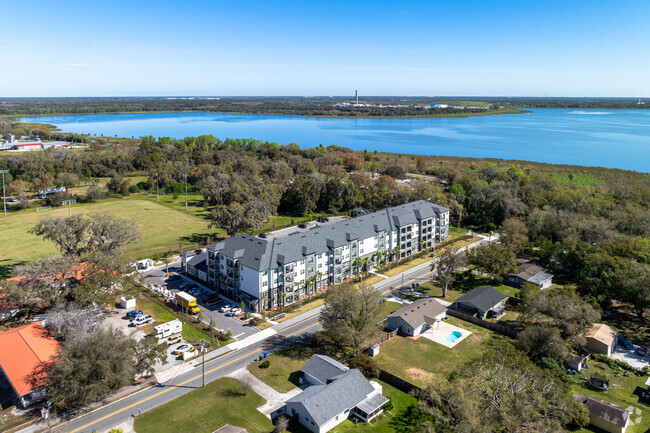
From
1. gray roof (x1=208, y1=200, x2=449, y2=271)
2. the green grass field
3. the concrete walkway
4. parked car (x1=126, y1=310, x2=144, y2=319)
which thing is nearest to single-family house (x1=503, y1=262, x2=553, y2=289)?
gray roof (x1=208, y1=200, x2=449, y2=271)

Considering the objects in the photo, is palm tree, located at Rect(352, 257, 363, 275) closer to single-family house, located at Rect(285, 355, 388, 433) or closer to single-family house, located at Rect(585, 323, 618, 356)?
single-family house, located at Rect(285, 355, 388, 433)

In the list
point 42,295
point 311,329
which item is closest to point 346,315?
point 311,329

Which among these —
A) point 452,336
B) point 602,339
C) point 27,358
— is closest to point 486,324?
point 452,336

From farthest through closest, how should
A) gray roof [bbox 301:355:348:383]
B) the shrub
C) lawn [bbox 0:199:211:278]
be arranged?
lawn [bbox 0:199:211:278], the shrub, gray roof [bbox 301:355:348:383]

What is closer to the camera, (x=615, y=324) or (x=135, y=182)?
(x=615, y=324)

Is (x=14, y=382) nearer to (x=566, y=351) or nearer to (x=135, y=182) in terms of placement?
(x=566, y=351)

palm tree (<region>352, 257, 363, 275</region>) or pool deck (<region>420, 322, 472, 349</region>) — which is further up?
palm tree (<region>352, 257, 363, 275</region>)
